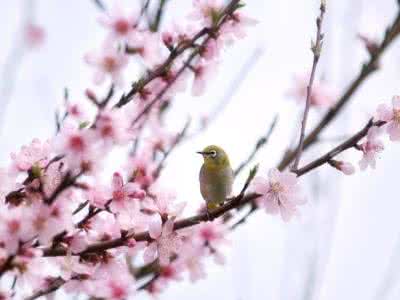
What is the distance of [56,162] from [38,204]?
0.26 meters

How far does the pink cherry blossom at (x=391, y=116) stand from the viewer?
2.53m

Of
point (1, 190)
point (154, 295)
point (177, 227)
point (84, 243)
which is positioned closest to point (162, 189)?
point (177, 227)

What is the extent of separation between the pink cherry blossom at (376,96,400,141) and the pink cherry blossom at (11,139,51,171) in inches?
52.8

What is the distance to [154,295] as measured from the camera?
3875 millimetres

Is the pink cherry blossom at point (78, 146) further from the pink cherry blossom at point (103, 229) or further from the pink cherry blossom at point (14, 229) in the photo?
the pink cherry blossom at point (103, 229)

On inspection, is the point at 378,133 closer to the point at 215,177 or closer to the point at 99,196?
the point at 215,177

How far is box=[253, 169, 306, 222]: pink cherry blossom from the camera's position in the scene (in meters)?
2.34

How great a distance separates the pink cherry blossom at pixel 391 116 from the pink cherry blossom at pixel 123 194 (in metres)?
1.03

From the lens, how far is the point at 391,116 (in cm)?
253

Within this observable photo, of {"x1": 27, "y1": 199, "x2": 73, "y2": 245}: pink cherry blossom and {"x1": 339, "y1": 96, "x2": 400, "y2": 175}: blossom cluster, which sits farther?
{"x1": 339, "y1": 96, "x2": 400, "y2": 175}: blossom cluster

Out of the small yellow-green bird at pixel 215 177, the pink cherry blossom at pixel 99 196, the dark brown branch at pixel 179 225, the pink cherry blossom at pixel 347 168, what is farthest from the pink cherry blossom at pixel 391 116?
the pink cherry blossom at pixel 99 196

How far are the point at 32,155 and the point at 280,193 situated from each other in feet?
3.20

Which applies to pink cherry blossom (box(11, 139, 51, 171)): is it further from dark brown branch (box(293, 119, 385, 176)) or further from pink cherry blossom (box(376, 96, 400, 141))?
pink cherry blossom (box(376, 96, 400, 141))

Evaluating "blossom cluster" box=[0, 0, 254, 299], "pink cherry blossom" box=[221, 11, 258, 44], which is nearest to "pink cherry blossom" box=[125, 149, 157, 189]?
"blossom cluster" box=[0, 0, 254, 299]
